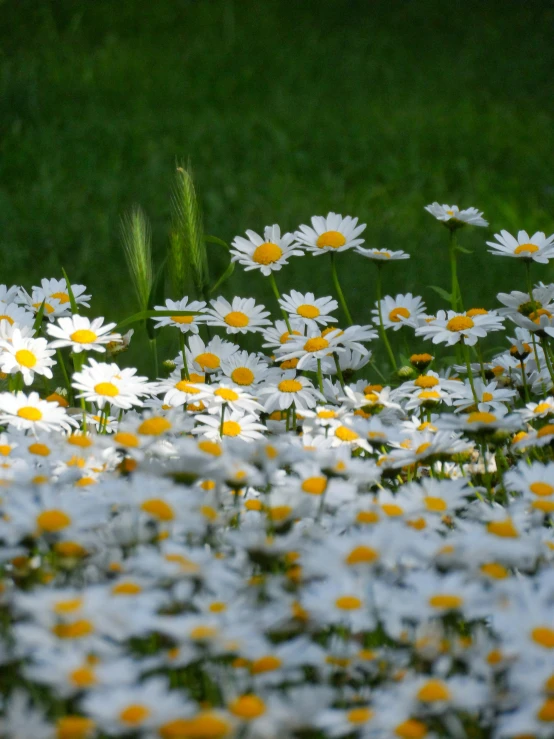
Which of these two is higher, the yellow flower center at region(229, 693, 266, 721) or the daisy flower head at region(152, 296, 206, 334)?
the daisy flower head at region(152, 296, 206, 334)

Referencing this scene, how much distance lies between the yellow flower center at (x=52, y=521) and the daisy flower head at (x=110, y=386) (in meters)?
0.53

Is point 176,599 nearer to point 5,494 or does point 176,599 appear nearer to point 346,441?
point 5,494

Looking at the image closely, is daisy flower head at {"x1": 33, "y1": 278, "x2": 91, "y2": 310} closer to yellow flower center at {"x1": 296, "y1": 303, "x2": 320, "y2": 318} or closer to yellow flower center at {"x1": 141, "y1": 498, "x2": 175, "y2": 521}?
yellow flower center at {"x1": 296, "y1": 303, "x2": 320, "y2": 318}

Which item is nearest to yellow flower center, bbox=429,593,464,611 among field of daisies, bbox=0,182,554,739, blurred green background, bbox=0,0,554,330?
field of daisies, bbox=0,182,554,739

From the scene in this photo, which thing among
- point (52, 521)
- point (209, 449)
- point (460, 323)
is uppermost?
point (460, 323)

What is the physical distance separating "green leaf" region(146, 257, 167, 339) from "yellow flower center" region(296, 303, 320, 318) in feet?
0.90

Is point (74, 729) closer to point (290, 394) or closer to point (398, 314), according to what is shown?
point (290, 394)

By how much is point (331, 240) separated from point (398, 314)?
1.07 ft

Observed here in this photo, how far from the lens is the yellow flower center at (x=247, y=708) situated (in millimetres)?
673

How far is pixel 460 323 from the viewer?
1690 millimetres

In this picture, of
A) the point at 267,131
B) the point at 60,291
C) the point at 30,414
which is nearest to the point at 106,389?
the point at 30,414

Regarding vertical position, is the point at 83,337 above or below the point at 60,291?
below

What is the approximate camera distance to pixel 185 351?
5.91 ft

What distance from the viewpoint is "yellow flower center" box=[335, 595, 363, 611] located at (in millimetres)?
799
